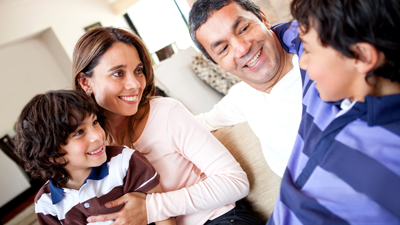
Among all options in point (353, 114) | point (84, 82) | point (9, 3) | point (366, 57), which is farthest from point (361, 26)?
point (9, 3)

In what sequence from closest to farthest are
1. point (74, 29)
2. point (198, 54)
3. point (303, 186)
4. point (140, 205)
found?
1. point (303, 186)
2. point (140, 205)
3. point (198, 54)
4. point (74, 29)

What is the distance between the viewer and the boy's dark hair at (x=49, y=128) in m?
0.91

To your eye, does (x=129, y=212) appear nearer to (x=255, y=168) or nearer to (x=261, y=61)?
(x=255, y=168)

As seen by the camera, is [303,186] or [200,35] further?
[200,35]

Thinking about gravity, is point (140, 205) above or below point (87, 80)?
below

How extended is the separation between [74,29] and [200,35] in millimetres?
5185

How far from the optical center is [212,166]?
42.4 inches

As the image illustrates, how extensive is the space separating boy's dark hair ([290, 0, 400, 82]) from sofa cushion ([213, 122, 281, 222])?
2.44ft

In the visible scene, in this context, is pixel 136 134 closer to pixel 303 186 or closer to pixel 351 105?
pixel 303 186

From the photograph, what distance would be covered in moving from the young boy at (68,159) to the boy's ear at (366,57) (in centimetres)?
80

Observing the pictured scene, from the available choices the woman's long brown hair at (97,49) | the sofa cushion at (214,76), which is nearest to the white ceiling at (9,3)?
the sofa cushion at (214,76)

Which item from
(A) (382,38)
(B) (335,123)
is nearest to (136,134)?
(B) (335,123)

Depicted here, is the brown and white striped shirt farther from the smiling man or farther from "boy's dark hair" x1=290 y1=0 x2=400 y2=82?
"boy's dark hair" x1=290 y1=0 x2=400 y2=82

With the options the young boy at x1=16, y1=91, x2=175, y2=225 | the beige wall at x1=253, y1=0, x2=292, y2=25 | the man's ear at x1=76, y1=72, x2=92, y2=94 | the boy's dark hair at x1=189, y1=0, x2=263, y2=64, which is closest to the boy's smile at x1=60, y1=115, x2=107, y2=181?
the young boy at x1=16, y1=91, x2=175, y2=225
